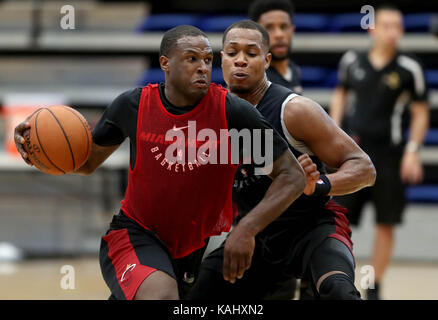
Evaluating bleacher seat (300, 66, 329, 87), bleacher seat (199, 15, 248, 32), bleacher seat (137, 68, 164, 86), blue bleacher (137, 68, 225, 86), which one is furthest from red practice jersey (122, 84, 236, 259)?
bleacher seat (199, 15, 248, 32)

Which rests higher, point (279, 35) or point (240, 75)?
point (279, 35)

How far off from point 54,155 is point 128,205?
0.39 metres

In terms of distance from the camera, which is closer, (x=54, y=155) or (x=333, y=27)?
(x=54, y=155)

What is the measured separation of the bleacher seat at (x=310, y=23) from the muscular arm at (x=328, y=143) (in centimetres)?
684

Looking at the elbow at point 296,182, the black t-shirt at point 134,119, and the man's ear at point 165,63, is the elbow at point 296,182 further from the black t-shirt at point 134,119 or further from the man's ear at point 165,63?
the man's ear at point 165,63

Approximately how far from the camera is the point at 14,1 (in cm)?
1127

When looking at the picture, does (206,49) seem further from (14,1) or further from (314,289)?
(14,1)

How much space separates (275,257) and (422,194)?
5.95m

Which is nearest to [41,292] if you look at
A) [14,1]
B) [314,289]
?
[314,289]

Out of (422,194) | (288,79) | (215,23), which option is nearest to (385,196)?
(288,79)

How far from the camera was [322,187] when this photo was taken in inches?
121

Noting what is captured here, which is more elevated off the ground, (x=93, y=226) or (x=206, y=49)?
(x=206, y=49)

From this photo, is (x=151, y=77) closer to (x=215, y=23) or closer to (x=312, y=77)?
(x=215, y=23)

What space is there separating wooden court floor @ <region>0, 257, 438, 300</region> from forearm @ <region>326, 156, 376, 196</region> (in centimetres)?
262
